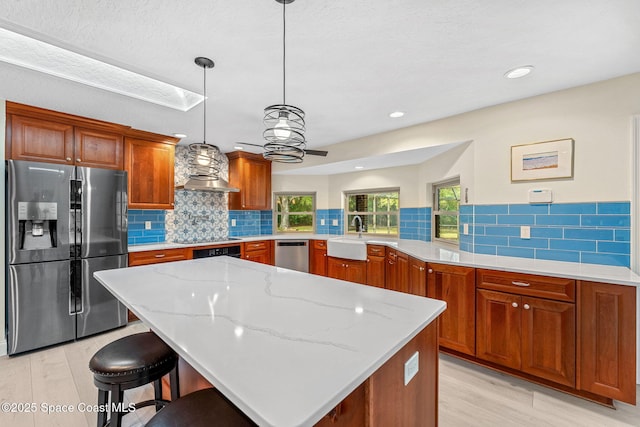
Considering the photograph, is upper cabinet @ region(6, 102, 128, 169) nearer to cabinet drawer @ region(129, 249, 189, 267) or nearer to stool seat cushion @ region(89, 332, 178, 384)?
cabinet drawer @ region(129, 249, 189, 267)

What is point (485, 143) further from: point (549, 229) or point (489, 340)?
point (489, 340)

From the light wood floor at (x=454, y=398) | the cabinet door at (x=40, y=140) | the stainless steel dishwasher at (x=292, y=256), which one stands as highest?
the cabinet door at (x=40, y=140)

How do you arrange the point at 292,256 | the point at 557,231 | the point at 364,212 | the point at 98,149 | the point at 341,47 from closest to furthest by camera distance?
the point at 341,47
the point at 557,231
the point at 98,149
the point at 292,256
the point at 364,212

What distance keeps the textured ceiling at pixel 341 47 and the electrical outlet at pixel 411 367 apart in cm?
161

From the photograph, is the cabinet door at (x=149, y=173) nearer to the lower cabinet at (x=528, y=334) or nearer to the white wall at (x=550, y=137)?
the white wall at (x=550, y=137)

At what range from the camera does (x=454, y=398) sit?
1.95 m

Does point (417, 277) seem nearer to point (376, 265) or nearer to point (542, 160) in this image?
point (376, 265)

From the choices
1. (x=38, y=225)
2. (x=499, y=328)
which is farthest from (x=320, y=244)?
(x=38, y=225)

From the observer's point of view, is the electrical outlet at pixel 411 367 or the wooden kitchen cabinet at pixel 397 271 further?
the wooden kitchen cabinet at pixel 397 271

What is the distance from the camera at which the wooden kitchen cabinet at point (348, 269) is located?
156 inches

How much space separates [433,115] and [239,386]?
117 inches

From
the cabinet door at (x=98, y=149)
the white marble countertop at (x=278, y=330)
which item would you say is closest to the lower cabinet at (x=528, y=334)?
the white marble countertop at (x=278, y=330)

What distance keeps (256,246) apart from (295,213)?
1.10 m

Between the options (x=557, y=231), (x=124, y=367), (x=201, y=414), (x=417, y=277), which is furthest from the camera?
(x=417, y=277)
